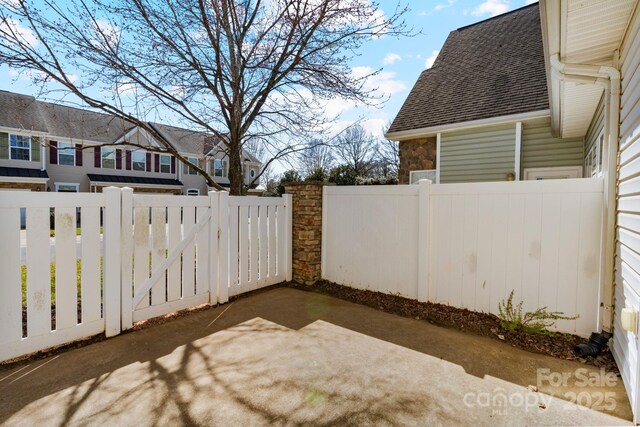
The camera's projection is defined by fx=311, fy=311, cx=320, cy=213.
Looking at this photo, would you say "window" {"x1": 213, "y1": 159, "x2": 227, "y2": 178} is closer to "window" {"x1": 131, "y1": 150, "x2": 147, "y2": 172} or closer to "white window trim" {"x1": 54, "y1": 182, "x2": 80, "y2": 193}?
"window" {"x1": 131, "y1": 150, "x2": 147, "y2": 172}

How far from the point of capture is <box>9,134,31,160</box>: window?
15078mm

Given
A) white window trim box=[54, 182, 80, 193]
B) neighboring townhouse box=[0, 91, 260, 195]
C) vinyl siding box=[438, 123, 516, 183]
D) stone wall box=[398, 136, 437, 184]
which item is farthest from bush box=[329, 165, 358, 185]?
white window trim box=[54, 182, 80, 193]

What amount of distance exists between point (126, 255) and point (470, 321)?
12.7 feet

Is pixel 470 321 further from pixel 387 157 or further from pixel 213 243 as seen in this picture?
pixel 387 157

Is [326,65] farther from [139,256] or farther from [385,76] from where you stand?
[139,256]

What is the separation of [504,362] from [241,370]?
2293 millimetres

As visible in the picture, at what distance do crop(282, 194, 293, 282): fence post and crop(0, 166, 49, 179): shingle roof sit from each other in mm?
16522

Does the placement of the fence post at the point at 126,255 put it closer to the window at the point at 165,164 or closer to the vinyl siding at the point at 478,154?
the vinyl siding at the point at 478,154

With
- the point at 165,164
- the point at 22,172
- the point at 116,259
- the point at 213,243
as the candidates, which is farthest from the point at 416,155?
the point at 22,172

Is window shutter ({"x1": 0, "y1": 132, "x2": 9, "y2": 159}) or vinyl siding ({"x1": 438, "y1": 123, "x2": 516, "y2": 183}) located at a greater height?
window shutter ({"x1": 0, "y1": 132, "x2": 9, "y2": 159})

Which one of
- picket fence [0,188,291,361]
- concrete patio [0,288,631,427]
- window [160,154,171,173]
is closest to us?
concrete patio [0,288,631,427]

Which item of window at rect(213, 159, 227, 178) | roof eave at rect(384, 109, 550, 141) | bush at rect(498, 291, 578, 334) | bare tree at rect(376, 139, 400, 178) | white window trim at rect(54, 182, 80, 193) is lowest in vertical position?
bush at rect(498, 291, 578, 334)

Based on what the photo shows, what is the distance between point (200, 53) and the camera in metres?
5.27

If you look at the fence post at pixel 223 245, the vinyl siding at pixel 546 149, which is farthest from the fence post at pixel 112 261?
the vinyl siding at pixel 546 149
